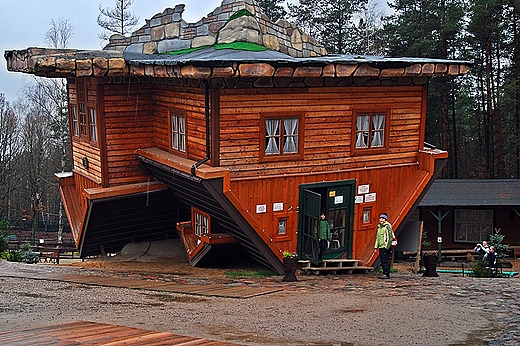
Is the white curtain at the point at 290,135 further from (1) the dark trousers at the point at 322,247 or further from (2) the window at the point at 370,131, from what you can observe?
(1) the dark trousers at the point at 322,247

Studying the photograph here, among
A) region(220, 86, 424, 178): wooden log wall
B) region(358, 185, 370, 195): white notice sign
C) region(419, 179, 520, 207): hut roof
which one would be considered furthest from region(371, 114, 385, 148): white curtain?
region(419, 179, 520, 207): hut roof

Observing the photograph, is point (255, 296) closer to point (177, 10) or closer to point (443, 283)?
point (443, 283)

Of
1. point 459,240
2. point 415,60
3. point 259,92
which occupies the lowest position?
point 459,240

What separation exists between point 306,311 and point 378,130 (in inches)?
274

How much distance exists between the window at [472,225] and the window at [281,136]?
1507 cm

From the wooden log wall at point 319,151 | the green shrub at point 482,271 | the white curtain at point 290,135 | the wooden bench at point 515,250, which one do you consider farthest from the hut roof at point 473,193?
the white curtain at point 290,135

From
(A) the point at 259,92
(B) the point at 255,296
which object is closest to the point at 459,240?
(A) the point at 259,92

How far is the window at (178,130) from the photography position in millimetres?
15359

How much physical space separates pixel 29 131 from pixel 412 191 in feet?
133

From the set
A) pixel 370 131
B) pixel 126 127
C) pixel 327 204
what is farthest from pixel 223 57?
pixel 327 204

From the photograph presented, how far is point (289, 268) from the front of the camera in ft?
46.4

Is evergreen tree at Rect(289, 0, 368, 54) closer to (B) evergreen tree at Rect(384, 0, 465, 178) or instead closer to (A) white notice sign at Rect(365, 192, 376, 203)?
(B) evergreen tree at Rect(384, 0, 465, 178)

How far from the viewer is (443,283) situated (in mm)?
13641

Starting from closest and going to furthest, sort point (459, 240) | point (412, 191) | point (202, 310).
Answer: point (202, 310), point (412, 191), point (459, 240)
